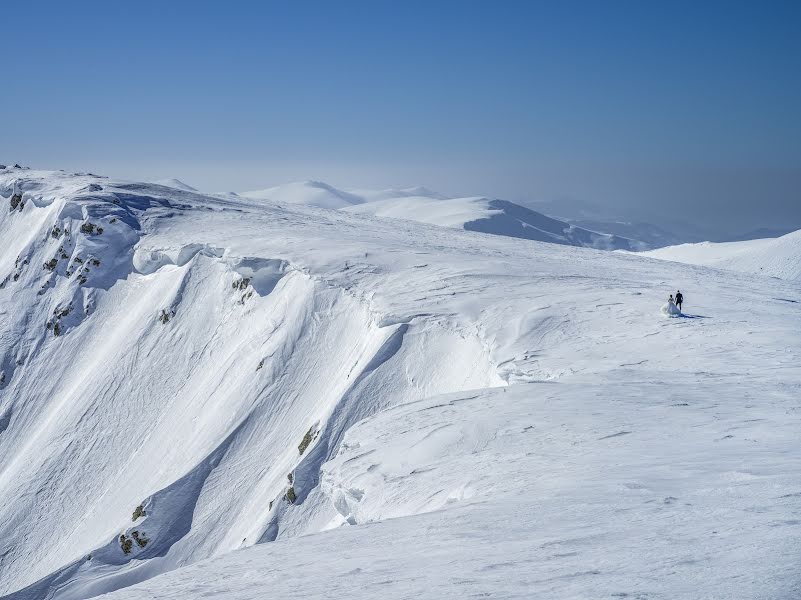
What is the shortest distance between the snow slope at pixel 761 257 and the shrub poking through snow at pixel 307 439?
48.1 metres

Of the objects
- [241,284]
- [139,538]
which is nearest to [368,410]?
[139,538]

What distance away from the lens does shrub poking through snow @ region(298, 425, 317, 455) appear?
2239 cm

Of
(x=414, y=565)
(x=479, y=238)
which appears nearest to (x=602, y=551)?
(x=414, y=565)

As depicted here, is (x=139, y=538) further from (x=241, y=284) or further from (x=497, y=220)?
(x=497, y=220)

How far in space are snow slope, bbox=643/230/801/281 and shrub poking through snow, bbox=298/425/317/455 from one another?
158 ft

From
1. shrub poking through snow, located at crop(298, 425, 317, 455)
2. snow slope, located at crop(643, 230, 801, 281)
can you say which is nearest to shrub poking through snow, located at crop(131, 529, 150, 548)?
shrub poking through snow, located at crop(298, 425, 317, 455)

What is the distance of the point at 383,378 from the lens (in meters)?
23.1

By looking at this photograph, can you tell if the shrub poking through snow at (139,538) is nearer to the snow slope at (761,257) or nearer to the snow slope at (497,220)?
the snow slope at (761,257)

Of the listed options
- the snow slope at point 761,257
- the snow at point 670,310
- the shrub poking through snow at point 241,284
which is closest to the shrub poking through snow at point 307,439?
the shrub poking through snow at point 241,284

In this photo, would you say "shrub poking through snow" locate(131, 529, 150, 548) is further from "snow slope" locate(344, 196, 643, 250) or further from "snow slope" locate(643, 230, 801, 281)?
"snow slope" locate(344, 196, 643, 250)

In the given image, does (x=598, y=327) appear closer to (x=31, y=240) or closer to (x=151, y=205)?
(x=151, y=205)

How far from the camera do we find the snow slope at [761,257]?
62438mm

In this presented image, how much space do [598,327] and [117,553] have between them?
1774 cm

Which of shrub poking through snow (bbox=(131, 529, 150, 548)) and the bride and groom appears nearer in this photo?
the bride and groom
